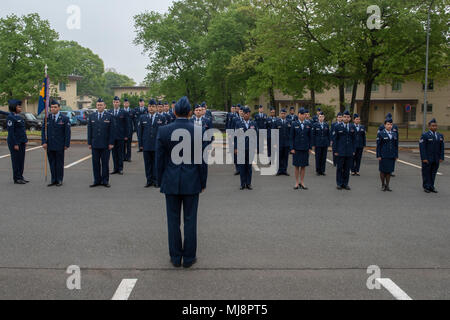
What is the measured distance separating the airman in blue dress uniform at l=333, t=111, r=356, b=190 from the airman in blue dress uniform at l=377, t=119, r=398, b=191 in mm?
721

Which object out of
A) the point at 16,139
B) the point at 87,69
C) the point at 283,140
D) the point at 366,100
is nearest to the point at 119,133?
the point at 16,139

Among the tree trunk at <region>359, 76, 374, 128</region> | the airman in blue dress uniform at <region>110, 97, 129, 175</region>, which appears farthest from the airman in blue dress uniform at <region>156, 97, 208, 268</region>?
the tree trunk at <region>359, 76, 374, 128</region>

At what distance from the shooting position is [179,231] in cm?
573

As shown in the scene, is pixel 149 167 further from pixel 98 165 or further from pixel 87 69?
pixel 87 69

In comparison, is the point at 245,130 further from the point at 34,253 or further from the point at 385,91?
the point at 385,91

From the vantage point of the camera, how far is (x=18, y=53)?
46.2 metres

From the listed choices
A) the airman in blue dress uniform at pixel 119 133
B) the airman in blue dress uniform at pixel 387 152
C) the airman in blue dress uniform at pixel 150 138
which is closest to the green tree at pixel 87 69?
the airman in blue dress uniform at pixel 119 133

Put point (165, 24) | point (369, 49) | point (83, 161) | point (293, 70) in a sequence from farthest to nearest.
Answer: point (165, 24)
point (293, 70)
point (369, 49)
point (83, 161)

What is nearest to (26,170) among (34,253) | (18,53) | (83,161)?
(83,161)

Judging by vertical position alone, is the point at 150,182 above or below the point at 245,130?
below

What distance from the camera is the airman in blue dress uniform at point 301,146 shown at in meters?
11.7

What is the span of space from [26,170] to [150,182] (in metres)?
5.13

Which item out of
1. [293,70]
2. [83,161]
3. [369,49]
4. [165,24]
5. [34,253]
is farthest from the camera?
[165,24]

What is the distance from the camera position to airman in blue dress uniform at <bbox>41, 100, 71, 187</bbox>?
38.6ft
